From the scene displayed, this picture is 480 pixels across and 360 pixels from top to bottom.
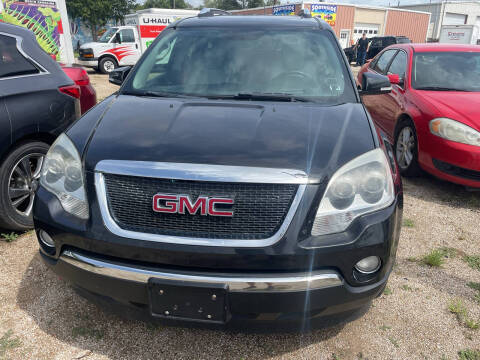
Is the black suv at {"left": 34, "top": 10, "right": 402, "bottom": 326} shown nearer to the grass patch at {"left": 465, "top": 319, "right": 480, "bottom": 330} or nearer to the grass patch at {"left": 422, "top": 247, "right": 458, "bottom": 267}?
the grass patch at {"left": 465, "top": 319, "right": 480, "bottom": 330}

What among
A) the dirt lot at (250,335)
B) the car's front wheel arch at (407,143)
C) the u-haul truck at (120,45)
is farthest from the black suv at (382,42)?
the dirt lot at (250,335)

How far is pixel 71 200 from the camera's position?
1.85 metres

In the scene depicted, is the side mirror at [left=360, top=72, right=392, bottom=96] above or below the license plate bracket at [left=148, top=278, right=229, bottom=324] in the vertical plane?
above

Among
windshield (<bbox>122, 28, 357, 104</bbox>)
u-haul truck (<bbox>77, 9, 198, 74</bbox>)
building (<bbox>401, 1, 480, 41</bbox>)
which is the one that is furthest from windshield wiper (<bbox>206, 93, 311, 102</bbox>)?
building (<bbox>401, 1, 480, 41</bbox>)

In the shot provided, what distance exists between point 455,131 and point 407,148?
0.77m

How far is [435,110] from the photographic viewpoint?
4105 mm

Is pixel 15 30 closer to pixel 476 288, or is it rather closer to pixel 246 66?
pixel 246 66

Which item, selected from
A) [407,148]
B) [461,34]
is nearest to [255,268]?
[407,148]

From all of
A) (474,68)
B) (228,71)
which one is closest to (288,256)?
(228,71)

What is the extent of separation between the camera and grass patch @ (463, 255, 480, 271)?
290 cm

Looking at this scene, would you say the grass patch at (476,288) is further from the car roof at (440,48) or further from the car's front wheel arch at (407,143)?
the car roof at (440,48)

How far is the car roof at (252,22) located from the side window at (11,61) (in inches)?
50.5

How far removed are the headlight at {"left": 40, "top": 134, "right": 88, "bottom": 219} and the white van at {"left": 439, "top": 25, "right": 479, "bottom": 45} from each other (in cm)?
3285

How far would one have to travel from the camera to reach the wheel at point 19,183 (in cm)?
296
